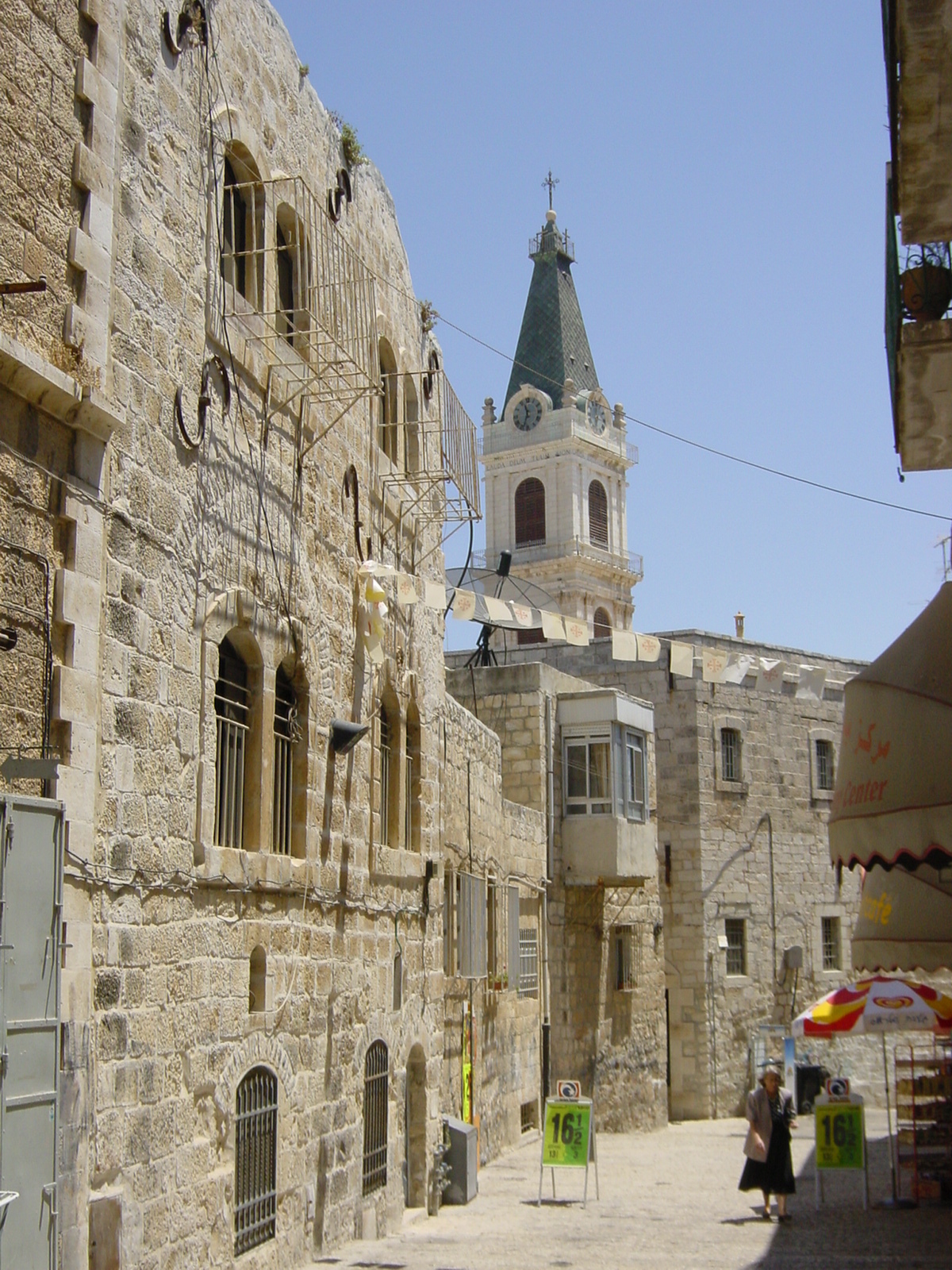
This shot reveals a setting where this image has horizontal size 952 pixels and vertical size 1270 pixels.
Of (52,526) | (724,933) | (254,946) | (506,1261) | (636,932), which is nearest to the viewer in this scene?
(52,526)

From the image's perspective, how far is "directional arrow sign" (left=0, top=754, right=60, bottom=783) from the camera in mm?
6145

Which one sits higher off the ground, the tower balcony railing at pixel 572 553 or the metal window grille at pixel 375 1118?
the tower balcony railing at pixel 572 553

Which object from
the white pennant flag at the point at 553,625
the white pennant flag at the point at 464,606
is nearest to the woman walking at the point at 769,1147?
the white pennant flag at the point at 553,625

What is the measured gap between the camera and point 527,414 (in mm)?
71188

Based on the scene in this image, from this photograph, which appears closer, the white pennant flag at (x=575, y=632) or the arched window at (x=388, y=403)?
the arched window at (x=388, y=403)

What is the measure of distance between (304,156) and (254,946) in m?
6.08

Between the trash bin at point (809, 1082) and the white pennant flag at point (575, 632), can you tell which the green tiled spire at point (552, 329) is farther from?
the white pennant flag at point (575, 632)

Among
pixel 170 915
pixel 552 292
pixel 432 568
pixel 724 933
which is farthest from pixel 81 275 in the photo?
pixel 552 292

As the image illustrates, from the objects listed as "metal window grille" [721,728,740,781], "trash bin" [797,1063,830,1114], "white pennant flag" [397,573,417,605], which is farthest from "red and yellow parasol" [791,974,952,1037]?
"metal window grille" [721,728,740,781]

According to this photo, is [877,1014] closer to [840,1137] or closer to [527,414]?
[840,1137]

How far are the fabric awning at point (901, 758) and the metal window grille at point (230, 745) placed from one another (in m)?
3.99

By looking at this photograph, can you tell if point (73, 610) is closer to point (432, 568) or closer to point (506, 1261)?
point (506, 1261)

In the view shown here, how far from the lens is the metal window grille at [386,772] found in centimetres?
1288

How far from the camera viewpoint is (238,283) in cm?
1000
